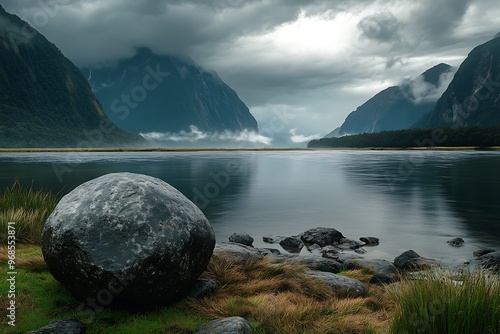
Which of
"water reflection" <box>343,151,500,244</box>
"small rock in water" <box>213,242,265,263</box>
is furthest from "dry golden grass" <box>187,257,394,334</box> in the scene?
"water reflection" <box>343,151,500,244</box>

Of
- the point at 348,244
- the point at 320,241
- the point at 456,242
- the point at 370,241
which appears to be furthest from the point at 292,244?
the point at 456,242

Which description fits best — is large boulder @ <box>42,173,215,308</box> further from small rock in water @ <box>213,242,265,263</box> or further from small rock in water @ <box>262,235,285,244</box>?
small rock in water @ <box>262,235,285,244</box>

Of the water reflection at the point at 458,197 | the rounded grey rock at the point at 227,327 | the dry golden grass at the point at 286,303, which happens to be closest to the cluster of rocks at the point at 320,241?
the water reflection at the point at 458,197

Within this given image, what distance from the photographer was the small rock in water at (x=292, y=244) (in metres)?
19.0

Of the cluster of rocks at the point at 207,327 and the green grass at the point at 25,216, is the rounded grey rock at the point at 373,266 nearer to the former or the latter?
the cluster of rocks at the point at 207,327

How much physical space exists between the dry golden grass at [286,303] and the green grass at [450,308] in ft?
2.90

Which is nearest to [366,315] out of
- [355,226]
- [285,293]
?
[285,293]

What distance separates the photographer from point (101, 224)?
7.29m

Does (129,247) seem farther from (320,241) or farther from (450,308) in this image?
(320,241)

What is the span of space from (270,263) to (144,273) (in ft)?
14.4

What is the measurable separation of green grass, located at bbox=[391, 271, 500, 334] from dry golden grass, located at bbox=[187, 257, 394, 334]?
883 millimetres

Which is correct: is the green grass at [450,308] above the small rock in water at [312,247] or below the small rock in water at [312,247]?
above

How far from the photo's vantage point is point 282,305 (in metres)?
7.59

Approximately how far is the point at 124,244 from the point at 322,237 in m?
14.3
